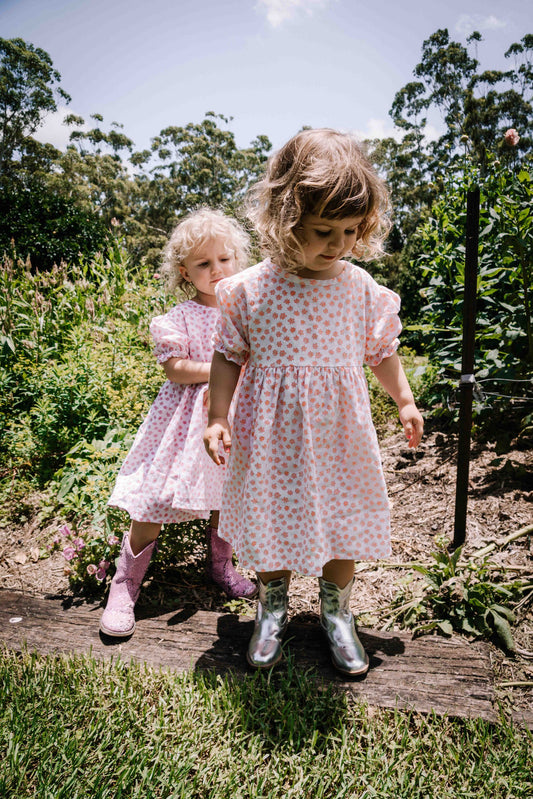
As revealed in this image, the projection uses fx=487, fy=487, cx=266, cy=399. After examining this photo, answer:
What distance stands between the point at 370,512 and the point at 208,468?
0.66 m

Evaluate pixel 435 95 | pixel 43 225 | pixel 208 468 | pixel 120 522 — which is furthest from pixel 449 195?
pixel 435 95

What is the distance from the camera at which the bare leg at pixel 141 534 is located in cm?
198

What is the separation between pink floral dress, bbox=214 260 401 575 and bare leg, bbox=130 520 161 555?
0.58 metres

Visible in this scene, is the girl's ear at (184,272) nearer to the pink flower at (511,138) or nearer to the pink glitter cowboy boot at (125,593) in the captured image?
the pink glitter cowboy boot at (125,593)

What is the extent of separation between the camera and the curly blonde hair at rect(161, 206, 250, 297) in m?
2.00

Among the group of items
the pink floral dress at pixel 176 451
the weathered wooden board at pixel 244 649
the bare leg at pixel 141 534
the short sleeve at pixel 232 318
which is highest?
the short sleeve at pixel 232 318

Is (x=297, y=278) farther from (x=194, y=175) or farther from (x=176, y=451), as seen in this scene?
(x=194, y=175)

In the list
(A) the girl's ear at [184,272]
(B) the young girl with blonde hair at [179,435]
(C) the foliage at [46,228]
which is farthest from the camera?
(C) the foliage at [46,228]

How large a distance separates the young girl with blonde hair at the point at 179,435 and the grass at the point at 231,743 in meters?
0.36

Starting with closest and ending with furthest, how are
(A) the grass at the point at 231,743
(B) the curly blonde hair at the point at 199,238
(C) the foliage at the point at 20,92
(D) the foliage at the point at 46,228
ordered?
(A) the grass at the point at 231,743
(B) the curly blonde hair at the point at 199,238
(D) the foliage at the point at 46,228
(C) the foliage at the point at 20,92

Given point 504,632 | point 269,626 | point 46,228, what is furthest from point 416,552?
point 46,228

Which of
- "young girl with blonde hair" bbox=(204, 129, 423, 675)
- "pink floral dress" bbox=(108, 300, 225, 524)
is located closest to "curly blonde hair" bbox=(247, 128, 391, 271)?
"young girl with blonde hair" bbox=(204, 129, 423, 675)


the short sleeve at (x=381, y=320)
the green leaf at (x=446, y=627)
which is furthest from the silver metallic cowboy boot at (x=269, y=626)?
the short sleeve at (x=381, y=320)

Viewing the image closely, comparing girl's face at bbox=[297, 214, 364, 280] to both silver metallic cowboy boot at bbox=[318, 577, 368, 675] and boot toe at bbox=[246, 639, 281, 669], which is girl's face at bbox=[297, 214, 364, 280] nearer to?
silver metallic cowboy boot at bbox=[318, 577, 368, 675]
